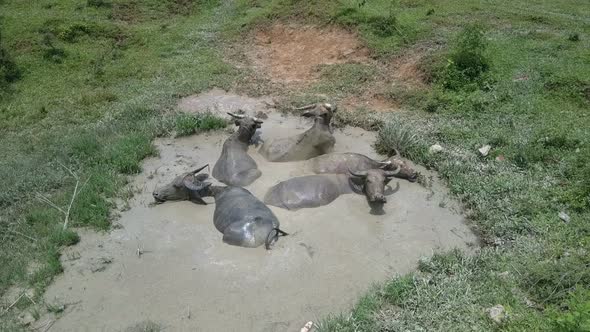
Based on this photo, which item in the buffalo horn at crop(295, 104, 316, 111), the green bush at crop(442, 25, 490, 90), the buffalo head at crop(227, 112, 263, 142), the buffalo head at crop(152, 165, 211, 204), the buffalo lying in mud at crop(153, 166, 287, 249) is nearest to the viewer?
the buffalo lying in mud at crop(153, 166, 287, 249)

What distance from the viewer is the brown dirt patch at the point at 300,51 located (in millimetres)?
10711

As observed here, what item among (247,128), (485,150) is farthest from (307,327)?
(485,150)

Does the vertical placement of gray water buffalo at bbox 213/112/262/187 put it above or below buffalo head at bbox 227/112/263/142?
below

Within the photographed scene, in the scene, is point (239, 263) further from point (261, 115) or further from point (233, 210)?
point (261, 115)

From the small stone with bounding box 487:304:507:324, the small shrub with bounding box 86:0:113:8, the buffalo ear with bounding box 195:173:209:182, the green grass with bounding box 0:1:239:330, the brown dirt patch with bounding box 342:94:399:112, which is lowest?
the brown dirt patch with bounding box 342:94:399:112

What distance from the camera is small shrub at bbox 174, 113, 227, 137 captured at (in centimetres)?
834

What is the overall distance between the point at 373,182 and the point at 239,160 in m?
1.89

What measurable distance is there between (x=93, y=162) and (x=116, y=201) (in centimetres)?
105

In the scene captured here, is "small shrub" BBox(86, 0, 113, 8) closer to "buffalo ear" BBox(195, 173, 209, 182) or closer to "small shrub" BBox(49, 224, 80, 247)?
"buffalo ear" BBox(195, 173, 209, 182)

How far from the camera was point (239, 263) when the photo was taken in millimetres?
5559

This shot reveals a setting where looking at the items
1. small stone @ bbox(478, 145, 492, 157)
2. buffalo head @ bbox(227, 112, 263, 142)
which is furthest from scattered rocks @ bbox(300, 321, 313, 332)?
small stone @ bbox(478, 145, 492, 157)

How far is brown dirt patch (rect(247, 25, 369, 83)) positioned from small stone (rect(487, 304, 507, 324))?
6.43m

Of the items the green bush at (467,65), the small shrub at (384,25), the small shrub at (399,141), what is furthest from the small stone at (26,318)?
the small shrub at (384,25)

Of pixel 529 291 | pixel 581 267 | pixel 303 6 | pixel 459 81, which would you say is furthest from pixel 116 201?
pixel 303 6
